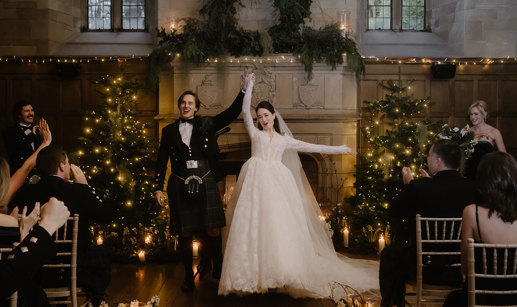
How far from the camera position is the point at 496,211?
249 centimetres

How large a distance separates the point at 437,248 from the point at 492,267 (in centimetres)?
93

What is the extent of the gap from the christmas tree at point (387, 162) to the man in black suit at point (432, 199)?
232 cm

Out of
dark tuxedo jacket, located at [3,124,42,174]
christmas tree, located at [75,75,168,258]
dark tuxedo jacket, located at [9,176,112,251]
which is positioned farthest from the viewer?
christmas tree, located at [75,75,168,258]

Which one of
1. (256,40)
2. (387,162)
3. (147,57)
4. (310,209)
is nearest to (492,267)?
(310,209)

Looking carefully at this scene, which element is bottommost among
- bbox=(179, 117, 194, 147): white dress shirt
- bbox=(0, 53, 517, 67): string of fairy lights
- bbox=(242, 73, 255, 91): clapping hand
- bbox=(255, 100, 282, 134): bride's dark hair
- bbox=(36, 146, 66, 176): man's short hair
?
bbox=(36, 146, 66, 176): man's short hair

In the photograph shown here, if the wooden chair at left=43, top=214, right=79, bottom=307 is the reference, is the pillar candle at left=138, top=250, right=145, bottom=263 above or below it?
below

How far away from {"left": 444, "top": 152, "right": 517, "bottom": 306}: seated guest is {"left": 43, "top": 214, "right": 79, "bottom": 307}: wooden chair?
6.65 ft

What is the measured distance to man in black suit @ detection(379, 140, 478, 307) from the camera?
336cm

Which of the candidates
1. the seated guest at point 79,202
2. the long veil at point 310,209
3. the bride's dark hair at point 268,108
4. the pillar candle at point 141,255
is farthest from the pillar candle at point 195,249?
the seated guest at point 79,202

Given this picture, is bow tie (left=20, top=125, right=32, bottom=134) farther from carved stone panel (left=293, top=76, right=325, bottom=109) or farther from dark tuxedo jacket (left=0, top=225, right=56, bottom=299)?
dark tuxedo jacket (left=0, top=225, right=56, bottom=299)

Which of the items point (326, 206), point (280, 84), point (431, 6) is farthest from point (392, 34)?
point (326, 206)

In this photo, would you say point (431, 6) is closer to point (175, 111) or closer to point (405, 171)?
point (175, 111)

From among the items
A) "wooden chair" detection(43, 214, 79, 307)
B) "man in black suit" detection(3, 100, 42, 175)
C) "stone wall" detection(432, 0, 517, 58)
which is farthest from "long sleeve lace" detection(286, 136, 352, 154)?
"stone wall" detection(432, 0, 517, 58)

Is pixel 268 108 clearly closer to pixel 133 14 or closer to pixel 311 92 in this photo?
pixel 311 92
